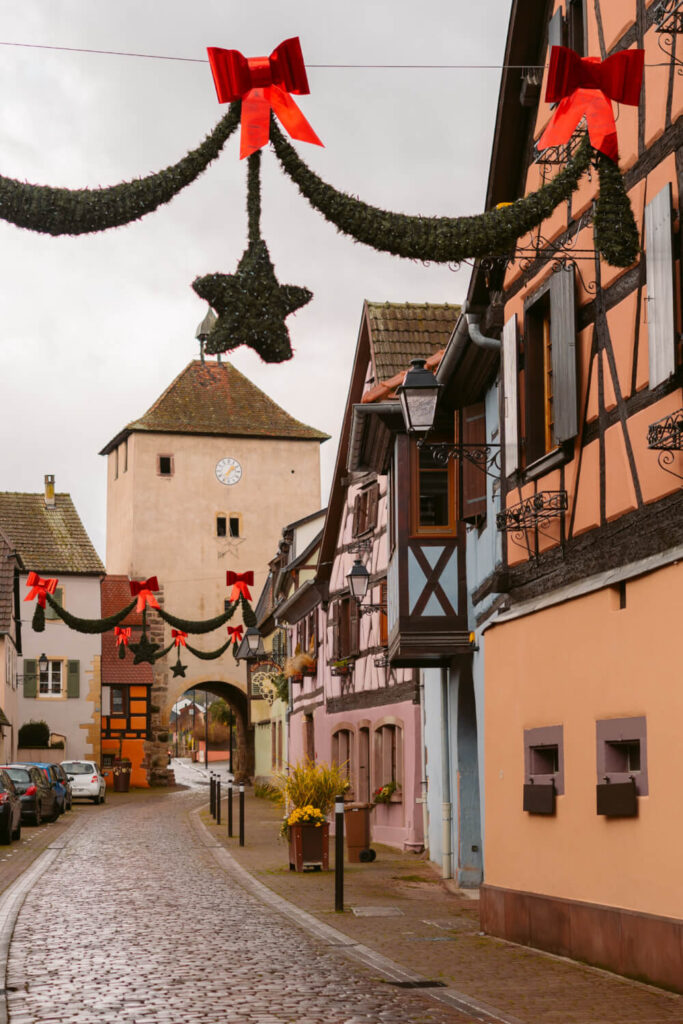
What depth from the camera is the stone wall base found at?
899 cm

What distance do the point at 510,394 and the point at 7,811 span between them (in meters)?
15.2

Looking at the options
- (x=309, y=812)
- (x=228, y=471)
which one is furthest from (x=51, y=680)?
(x=309, y=812)

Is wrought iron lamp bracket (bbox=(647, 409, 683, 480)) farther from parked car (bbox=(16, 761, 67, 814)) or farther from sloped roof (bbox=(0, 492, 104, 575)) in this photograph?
sloped roof (bbox=(0, 492, 104, 575))

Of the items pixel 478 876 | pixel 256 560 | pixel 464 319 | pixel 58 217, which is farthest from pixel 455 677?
pixel 256 560

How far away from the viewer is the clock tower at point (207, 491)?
203 feet

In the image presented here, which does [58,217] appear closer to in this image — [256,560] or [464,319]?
[464,319]

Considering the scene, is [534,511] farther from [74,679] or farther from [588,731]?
[74,679]

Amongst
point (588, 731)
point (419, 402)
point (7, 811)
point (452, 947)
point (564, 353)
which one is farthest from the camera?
point (7, 811)

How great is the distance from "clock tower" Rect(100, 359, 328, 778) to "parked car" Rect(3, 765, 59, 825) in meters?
27.6

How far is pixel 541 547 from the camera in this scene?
12.0 meters

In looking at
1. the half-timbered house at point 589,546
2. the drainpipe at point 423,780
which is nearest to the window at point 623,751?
the half-timbered house at point 589,546

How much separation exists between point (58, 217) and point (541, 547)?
611 centimetres

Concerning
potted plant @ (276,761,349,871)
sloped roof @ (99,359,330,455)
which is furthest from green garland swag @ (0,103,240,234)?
sloped roof @ (99,359,330,455)

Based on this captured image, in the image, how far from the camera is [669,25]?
371 inches
